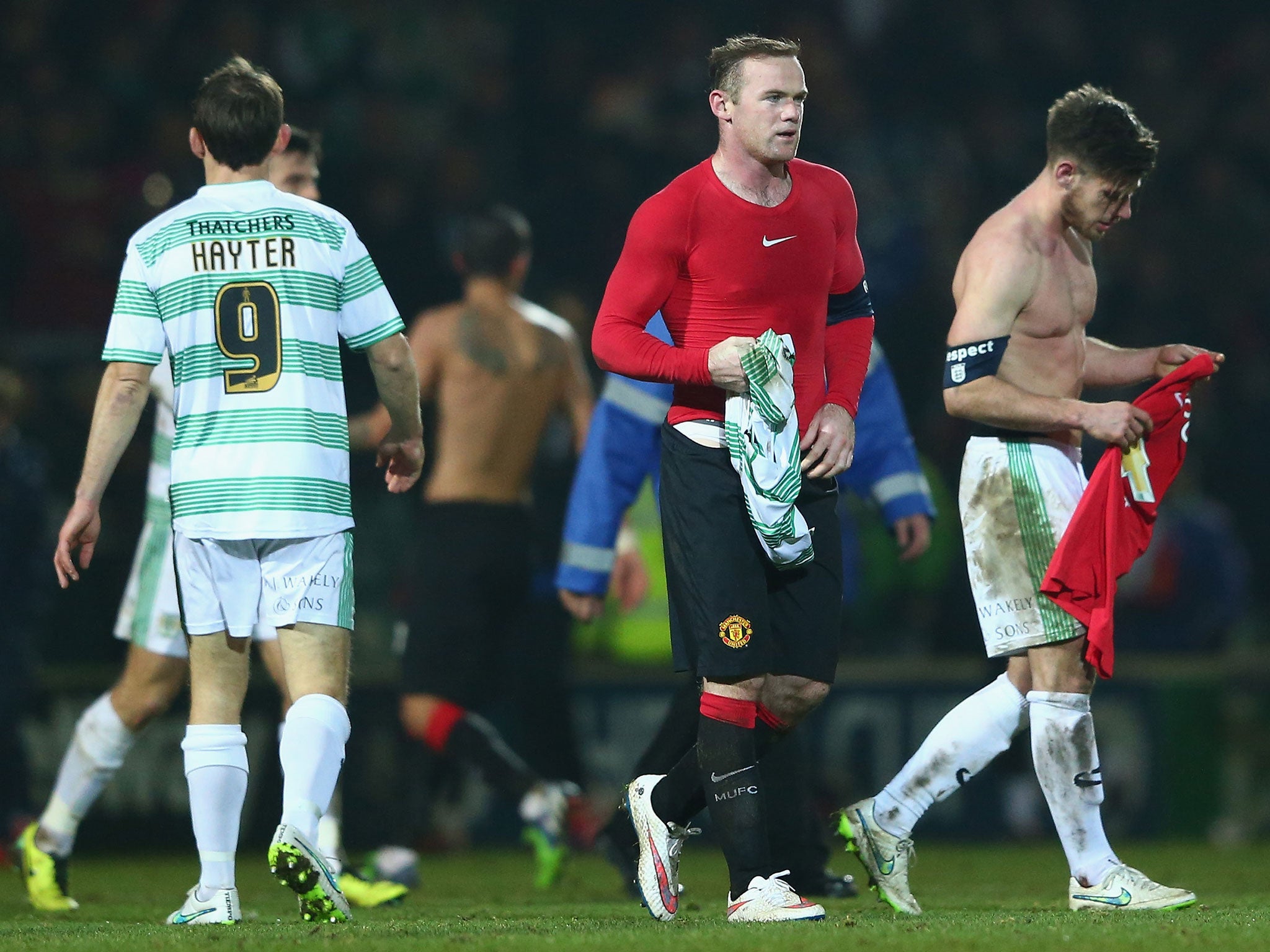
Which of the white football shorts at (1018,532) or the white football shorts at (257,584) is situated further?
the white football shorts at (1018,532)

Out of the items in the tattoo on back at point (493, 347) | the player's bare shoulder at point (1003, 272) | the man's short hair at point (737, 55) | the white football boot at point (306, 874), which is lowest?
the white football boot at point (306, 874)

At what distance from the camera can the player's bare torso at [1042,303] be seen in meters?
5.65

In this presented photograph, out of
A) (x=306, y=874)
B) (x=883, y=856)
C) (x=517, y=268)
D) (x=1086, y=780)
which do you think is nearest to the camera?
(x=306, y=874)

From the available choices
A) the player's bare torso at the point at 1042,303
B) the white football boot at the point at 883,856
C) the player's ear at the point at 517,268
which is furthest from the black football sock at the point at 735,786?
the player's ear at the point at 517,268

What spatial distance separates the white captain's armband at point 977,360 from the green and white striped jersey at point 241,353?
5.97 ft

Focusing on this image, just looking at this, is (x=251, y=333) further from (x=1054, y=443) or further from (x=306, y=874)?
(x=1054, y=443)

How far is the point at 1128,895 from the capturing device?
5402mm

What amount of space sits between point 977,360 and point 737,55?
47.0 inches

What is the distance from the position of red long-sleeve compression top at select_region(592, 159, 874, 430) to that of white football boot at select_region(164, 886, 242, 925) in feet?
5.69

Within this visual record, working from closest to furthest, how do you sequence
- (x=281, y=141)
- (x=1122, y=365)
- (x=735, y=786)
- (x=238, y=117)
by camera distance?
(x=735, y=786) → (x=238, y=117) → (x=281, y=141) → (x=1122, y=365)

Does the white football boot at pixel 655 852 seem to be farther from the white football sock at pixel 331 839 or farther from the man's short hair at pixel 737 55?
the man's short hair at pixel 737 55

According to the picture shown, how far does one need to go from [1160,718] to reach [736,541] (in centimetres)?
605

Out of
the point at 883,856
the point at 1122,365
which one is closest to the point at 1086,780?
the point at 883,856

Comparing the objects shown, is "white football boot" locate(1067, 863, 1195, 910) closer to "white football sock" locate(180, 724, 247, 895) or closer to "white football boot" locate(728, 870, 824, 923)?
"white football boot" locate(728, 870, 824, 923)
